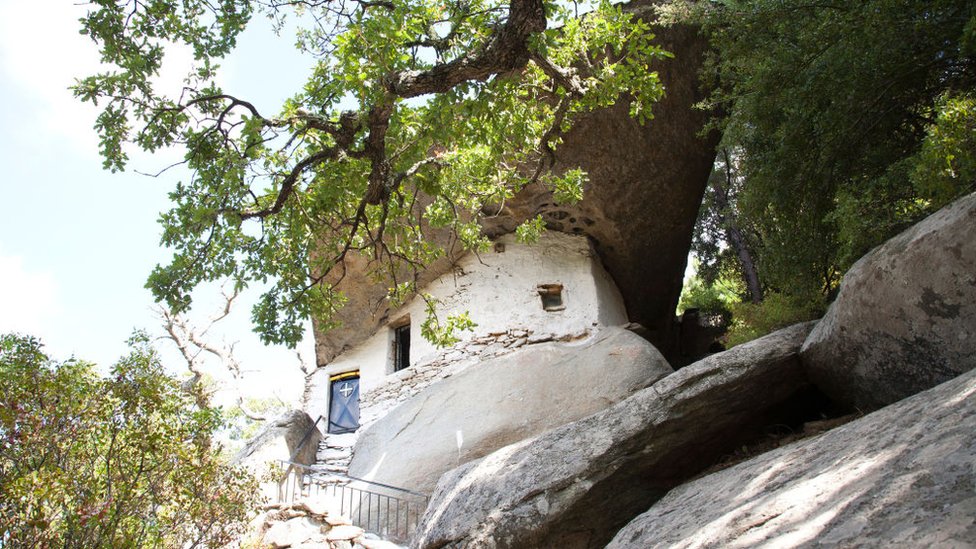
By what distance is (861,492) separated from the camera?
2.83 m

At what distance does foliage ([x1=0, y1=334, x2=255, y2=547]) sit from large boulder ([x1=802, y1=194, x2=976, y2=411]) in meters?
5.89

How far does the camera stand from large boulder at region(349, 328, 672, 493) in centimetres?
960

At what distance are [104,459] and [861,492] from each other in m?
6.19

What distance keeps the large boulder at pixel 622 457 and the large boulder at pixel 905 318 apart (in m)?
0.49

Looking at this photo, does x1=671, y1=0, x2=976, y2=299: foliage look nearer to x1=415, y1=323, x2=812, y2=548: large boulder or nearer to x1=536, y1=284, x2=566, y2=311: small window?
x1=415, y1=323, x2=812, y2=548: large boulder

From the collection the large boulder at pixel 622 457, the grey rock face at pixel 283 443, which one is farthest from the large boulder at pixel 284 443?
the large boulder at pixel 622 457

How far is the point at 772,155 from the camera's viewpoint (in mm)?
7660

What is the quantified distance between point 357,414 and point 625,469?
8518mm

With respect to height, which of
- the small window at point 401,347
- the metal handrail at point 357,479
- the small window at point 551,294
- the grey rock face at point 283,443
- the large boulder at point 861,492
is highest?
the small window at point 551,294

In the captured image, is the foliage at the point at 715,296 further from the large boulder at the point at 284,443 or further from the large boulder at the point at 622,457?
the large boulder at the point at 622,457

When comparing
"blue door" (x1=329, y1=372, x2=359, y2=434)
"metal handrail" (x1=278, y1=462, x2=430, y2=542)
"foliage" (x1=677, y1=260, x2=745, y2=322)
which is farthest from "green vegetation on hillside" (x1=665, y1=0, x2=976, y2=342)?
"blue door" (x1=329, y1=372, x2=359, y2=434)

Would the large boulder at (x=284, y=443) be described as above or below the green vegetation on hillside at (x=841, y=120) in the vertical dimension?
below

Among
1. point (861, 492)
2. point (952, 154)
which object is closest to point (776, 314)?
point (952, 154)

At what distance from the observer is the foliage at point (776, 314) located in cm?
792
